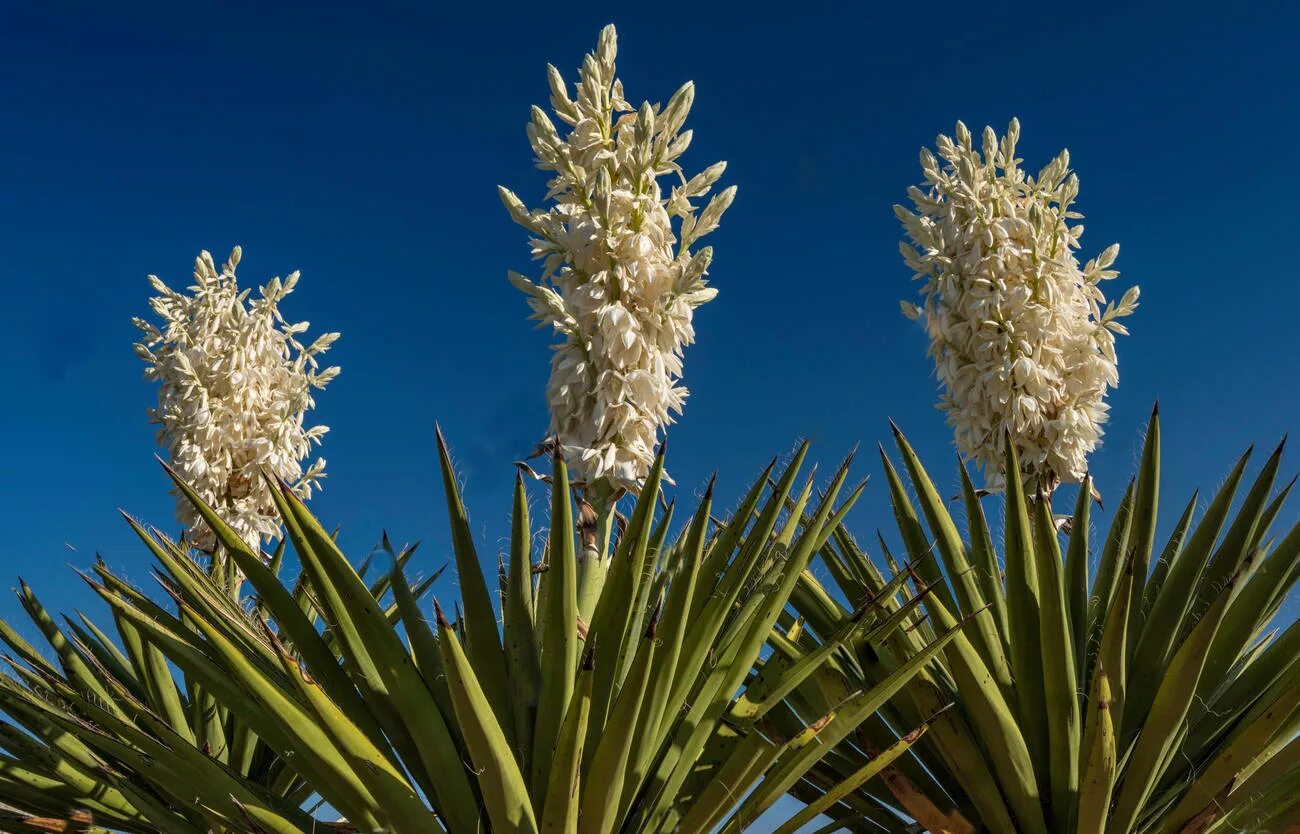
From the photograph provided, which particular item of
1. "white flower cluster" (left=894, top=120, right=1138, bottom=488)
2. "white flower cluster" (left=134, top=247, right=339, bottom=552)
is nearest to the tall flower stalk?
"white flower cluster" (left=894, top=120, right=1138, bottom=488)

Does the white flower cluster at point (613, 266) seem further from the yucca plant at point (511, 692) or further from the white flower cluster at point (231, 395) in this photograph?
the white flower cluster at point (231, 395)

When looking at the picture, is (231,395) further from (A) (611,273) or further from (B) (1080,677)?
(B) (1080,677)

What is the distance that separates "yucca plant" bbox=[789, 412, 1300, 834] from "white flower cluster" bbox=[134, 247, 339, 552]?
257 centimetres

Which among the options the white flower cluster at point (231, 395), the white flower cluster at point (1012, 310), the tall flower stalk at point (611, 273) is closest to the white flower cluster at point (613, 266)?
the tall flower stalk at point (611, 273)

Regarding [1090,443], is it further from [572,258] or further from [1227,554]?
[572,258]

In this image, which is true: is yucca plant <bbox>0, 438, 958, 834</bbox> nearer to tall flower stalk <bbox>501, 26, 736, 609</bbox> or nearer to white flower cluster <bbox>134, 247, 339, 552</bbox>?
tall flower stalk <bbox>501, 26, 736, 609</bbox>

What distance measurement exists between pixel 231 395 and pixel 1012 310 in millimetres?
2969

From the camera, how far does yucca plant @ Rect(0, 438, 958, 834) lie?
175 cm

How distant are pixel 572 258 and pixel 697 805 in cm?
127

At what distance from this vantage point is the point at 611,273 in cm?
253

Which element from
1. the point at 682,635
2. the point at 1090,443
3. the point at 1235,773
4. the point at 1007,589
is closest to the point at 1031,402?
the point at 1090,443

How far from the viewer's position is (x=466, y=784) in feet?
6.18

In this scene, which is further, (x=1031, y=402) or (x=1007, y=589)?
(x=1031, y=402)

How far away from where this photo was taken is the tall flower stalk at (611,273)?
7.82 ft
